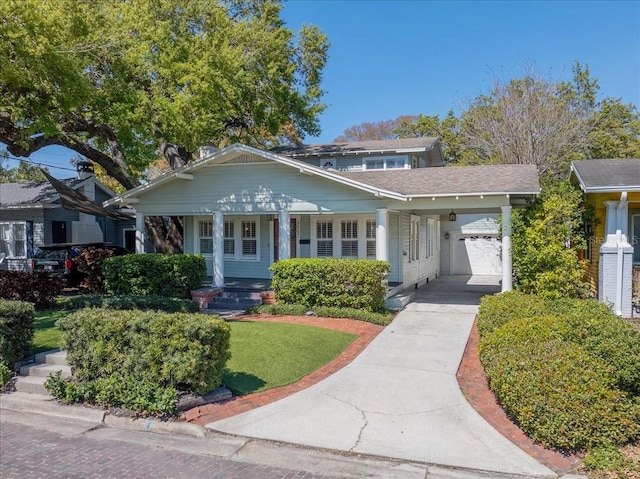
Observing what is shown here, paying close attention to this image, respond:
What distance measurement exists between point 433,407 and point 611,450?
6.91 feet

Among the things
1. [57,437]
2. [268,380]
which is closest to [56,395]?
[57,437]

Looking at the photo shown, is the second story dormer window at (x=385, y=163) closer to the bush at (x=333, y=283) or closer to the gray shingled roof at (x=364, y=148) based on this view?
the gray shingled roof at (x=364, y=148)

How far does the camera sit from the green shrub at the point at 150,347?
5906 millimetres

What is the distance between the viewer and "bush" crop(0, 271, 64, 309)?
38.7ft

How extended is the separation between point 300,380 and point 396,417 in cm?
184

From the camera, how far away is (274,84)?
20.2 metres

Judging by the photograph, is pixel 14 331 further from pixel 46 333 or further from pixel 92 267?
pixel 92 267

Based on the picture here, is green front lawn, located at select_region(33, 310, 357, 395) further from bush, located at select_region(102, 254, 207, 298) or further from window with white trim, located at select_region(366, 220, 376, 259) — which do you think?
window with white trim, located at select_region(366, 220, 376, 259)

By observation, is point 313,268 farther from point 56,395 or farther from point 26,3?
point 26,3

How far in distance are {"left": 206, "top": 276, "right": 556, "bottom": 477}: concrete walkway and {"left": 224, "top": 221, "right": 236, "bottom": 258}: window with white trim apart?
384 inches

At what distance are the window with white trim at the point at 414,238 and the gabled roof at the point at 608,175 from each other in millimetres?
5591

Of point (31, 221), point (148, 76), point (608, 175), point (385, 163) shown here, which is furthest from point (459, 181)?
point (31, 221)

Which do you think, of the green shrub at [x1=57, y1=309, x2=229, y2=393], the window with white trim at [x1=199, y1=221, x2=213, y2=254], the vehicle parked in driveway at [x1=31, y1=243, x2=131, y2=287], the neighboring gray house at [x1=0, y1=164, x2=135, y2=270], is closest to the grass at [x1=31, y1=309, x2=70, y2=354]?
the green shrub at [x1=57, y1=309, x2=229, y2=393]

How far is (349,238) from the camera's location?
1617 centimetres
